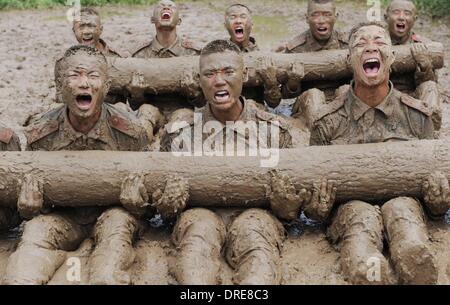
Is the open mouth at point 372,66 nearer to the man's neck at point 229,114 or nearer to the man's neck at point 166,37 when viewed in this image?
the man's neck at point 229,114

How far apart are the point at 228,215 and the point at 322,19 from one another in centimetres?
427

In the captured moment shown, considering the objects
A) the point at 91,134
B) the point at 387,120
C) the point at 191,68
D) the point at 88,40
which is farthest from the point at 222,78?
the point at 88,40

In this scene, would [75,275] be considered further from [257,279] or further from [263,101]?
[263,101]

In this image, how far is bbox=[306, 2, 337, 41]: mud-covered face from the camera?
9.58 m

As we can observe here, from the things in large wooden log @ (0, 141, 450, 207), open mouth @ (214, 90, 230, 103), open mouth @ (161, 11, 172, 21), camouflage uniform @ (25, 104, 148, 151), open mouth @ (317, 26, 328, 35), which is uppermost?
open mouth @ (161, 11, 172, 21)

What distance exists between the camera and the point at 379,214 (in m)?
6.00

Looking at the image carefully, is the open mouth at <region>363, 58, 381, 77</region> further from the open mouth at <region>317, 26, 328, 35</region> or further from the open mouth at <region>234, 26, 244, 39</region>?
the open mouth at <region>234, 26, 244, 39</region>

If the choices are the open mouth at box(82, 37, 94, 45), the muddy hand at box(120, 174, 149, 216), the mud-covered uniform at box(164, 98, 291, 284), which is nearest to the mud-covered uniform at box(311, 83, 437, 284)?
the mud-covered uniform at box(164, 98, 291, 284)

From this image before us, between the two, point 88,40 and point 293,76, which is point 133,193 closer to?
point 293,76

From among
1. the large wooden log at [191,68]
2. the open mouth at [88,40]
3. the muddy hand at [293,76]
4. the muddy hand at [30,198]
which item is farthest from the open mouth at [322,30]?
the muddy hand at [30,198]

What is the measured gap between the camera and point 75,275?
5.62 m

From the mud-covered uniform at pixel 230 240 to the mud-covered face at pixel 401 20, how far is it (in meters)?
3.82

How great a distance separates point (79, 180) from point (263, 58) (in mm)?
3632

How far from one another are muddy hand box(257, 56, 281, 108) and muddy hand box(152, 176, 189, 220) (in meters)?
3.20
